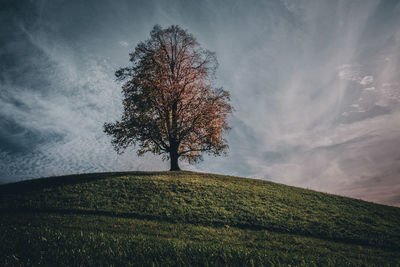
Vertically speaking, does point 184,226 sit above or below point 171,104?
below

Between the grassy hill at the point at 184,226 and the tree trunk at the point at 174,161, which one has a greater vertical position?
the tree trunk at the point at 174,161

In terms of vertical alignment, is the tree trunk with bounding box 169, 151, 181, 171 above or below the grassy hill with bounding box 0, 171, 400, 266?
above

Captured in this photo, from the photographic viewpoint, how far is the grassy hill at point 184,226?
3.92 meters

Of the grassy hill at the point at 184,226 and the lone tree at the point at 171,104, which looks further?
the lone tree at the point at 171,104

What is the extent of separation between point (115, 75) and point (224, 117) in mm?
14791

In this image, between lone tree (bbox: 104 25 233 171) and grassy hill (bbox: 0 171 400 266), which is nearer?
grassy hill (bbox: 0 171 400 266)

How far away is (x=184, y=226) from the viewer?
1002 cm

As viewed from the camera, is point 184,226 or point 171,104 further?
point 171,104

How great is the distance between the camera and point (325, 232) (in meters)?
11.0

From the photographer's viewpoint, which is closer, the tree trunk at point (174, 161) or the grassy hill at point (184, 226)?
the grassy hill at point (184, 226)

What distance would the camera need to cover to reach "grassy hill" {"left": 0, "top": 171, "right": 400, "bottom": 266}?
12.8 ft

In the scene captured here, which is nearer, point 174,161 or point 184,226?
point 184,226

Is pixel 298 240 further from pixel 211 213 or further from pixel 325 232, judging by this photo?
pixel 211 213

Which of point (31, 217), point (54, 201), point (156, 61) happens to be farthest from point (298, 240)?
point (156, 61)
